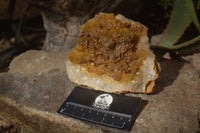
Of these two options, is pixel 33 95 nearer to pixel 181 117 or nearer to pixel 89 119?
pixel 89 119

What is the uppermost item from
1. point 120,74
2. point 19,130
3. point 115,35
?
point 115,35

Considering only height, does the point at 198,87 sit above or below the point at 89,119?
below

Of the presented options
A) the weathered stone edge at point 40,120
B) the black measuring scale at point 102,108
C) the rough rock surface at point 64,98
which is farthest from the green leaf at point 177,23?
the weathered stone edge at point 40,120

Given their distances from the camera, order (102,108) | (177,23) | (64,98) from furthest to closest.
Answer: (177,23) < (64,98) < (102,108)

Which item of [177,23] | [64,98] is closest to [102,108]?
[64,98]

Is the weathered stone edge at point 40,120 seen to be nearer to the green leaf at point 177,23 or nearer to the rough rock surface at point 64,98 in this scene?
the rough rock surface at point 64,98

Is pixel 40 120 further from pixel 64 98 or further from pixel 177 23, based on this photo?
pixel 177 23

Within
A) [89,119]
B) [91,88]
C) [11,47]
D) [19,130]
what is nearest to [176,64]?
A: [91,88]
